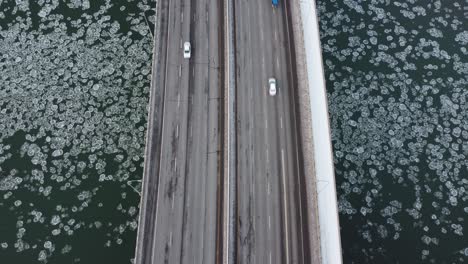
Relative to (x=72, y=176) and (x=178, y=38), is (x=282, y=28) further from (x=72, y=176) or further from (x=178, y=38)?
(x=72, y=176)

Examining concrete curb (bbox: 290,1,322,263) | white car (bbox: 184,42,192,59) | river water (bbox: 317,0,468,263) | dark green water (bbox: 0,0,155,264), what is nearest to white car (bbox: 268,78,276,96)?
concrete curb (bbox: 290,1,322,263)

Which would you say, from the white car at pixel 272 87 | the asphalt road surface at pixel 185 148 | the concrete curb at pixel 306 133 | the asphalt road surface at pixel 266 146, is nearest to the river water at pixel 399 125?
the concrete curb at pixel 306 133

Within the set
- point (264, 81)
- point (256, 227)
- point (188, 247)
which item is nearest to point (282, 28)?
point (264, 81)

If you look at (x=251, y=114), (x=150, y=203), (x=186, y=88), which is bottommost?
(x=150, y=203)

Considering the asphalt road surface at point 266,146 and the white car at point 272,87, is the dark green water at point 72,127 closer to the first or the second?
the asphalt road surface at point 266,146

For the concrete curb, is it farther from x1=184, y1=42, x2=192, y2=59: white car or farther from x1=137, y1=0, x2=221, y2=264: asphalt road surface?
x1=184, y1=42, x2=192, y2=59: white car

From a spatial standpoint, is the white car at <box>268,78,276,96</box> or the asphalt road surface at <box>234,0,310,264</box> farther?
the white car at <box>268,78,276,96</box>

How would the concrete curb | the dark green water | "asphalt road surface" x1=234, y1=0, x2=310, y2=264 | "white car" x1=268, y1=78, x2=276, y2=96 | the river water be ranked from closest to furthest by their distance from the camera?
1. "asphalt road surface" x1=234, y1=0, x2=310, y2=264
2. the concrete curb
3. the dark green water
4. the river water
5. "white car" x1=268, y1=78, x2=276, y2=96
